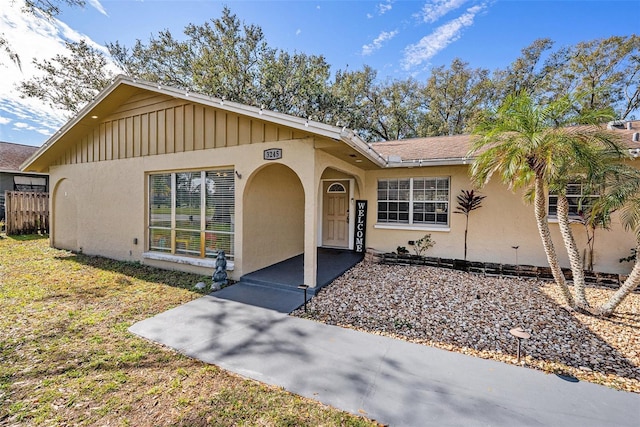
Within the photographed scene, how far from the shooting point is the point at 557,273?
16.7 feet

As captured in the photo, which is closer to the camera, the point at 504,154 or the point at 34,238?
the point at 504,154

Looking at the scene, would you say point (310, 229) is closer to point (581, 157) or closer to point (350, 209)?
point (350, 209)

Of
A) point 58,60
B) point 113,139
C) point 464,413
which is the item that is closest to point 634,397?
point 464,413

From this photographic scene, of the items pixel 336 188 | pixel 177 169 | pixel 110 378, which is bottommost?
pixel 110 378

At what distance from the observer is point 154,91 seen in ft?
23.3

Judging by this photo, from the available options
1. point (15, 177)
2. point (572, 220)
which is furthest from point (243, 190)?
point (15, 177)

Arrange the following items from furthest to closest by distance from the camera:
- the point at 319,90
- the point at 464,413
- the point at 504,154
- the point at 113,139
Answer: the point at 319,90 → the point at 113,139 → the point at 504,154 → the point at 464,413

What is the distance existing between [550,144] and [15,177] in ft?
82.7

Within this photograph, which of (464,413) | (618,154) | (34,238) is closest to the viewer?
(464,413)

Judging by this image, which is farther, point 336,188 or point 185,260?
point 336,188

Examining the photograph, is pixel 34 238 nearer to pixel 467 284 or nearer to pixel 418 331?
pixel 418 331

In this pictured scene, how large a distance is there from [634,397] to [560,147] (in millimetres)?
3392

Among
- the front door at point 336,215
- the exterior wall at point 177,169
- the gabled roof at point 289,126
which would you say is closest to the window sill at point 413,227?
the front door at point 336,215

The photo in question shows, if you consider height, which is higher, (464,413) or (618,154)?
(618,154)
